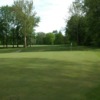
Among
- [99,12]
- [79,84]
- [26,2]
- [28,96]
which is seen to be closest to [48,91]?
[28,96]

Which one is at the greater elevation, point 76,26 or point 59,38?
point 76,26

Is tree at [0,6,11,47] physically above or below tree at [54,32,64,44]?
above

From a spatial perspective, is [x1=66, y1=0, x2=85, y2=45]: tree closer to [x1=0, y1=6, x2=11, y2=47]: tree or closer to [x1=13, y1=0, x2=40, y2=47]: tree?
[x1=13, y1=0, x2=40, y2=47]: tree

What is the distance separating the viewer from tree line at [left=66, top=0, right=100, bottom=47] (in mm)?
48281

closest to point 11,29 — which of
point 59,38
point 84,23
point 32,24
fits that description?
point 32,24

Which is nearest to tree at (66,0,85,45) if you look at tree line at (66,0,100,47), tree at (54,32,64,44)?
tree line at (66,0,100,47)

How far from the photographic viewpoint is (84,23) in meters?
68.8

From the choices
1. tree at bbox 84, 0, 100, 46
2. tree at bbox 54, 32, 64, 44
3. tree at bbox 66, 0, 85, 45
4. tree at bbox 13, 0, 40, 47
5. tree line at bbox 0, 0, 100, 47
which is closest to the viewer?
tree at bbox 84, 0, 100, 46

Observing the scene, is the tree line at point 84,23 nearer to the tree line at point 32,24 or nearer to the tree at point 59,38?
the tree line at point 32,24

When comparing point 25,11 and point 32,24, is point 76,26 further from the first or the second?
point 25,11

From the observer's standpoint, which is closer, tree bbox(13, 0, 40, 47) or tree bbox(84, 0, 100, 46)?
tree bbox(84, 0, 100, 46)

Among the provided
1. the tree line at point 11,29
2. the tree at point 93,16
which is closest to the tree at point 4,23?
the tree line at point 11,29

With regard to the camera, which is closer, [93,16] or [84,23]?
[93,16]

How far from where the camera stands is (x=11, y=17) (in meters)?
94.9
